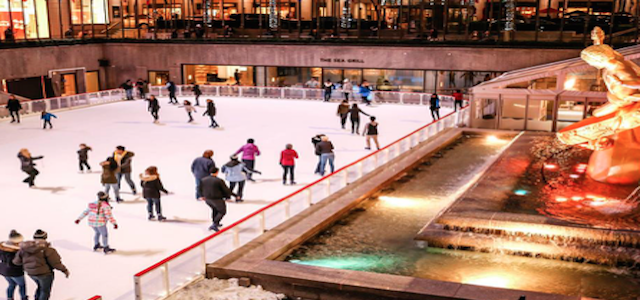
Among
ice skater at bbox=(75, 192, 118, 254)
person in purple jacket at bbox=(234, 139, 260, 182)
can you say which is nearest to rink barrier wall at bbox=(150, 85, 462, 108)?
person in purple jacket at bbox=(234, 139, 260, 182)

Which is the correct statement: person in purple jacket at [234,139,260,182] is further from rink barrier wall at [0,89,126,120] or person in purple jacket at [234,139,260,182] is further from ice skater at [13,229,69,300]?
rink barrier wall at [0,89,126,120]

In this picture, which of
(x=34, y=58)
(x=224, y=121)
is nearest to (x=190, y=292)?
(x=224, y=121)

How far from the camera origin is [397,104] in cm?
2780

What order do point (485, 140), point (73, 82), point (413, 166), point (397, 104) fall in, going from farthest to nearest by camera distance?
point (73, 82) < point (397, 104) < point (485, 140) < point (413, 166)

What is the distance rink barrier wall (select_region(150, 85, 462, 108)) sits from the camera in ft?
90.9

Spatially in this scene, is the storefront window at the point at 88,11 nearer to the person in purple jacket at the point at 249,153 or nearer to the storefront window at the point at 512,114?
the storefront window at the point at 512,114

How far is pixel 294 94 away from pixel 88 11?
651 inches

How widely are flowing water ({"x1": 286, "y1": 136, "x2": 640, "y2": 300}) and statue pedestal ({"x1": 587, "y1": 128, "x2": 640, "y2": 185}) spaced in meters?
2.84

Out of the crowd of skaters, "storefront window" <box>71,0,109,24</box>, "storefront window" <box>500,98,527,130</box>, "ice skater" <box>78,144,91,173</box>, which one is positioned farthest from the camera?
"storefront window" <box>71,0,109,24</box>

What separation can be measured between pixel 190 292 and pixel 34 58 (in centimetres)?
2570

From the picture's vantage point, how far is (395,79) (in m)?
32.0

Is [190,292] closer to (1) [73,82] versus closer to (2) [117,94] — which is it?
(2) [117,94]

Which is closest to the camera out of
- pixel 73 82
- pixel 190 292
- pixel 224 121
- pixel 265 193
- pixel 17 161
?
pixel 190 292

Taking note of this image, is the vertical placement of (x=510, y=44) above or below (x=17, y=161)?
above
